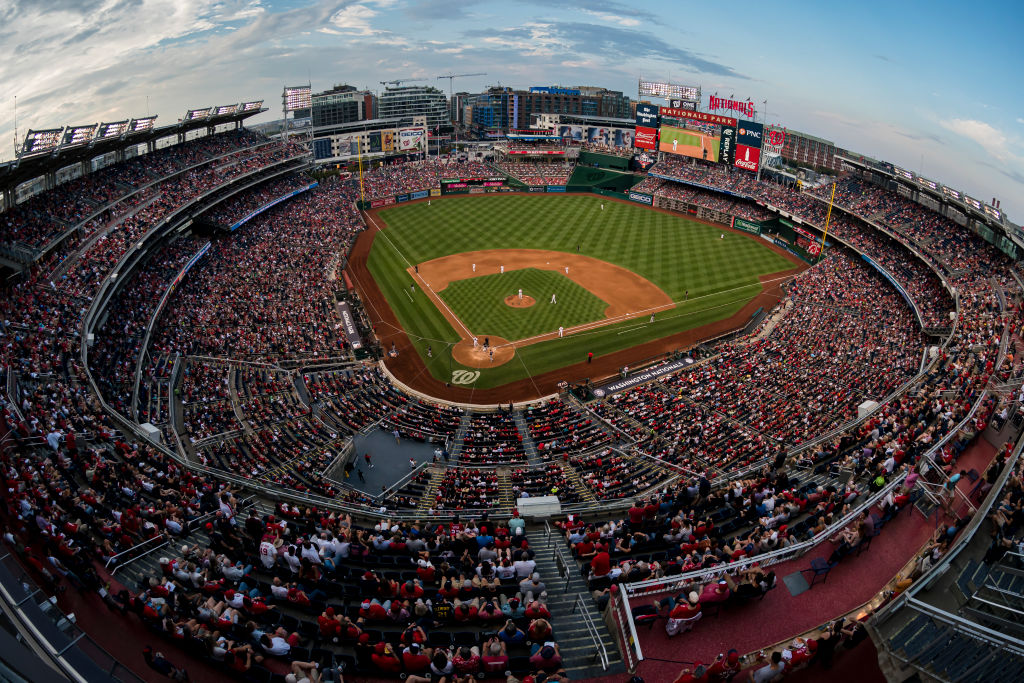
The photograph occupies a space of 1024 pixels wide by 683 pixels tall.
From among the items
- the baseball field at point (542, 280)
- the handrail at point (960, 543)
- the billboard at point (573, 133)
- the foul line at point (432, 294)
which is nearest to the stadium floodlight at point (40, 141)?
the baseball field at point (542, 280)

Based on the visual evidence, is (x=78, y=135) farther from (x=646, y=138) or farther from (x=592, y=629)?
(x=646, y=138)

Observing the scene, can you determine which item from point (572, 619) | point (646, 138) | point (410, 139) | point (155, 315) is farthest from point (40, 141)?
point (646, 138)

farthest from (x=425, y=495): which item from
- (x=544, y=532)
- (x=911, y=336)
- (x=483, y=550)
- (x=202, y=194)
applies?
(x=202, y=194)

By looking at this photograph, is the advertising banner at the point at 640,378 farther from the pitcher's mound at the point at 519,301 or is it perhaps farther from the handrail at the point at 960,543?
the handrail at the point at 960,543

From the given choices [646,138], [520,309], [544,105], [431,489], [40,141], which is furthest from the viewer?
[544,105]

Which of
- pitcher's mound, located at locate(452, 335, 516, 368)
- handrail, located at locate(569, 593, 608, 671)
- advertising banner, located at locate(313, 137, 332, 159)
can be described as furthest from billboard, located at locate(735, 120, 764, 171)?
handrail, located at locate(569, 593, 608, 671)

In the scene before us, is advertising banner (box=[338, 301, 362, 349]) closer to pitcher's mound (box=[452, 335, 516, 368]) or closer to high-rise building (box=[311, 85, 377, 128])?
pitcher's mound (box=[452, 335, 516, 368])

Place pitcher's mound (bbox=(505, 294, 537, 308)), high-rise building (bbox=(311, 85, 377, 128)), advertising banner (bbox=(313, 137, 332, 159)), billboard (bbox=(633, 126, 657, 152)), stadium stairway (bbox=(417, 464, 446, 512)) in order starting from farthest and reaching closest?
high-rise building (bbox=(311, 85, 377, 128)) < advertising banner (bbox=(313, 137, 332, 159)) < billboard (bbox=(633, 126, 657, 152)) < pitcher's mound (bbox=(505, 294, 537, 308)) < stadium stairway (bbox=(417, 464, 446, 512))
